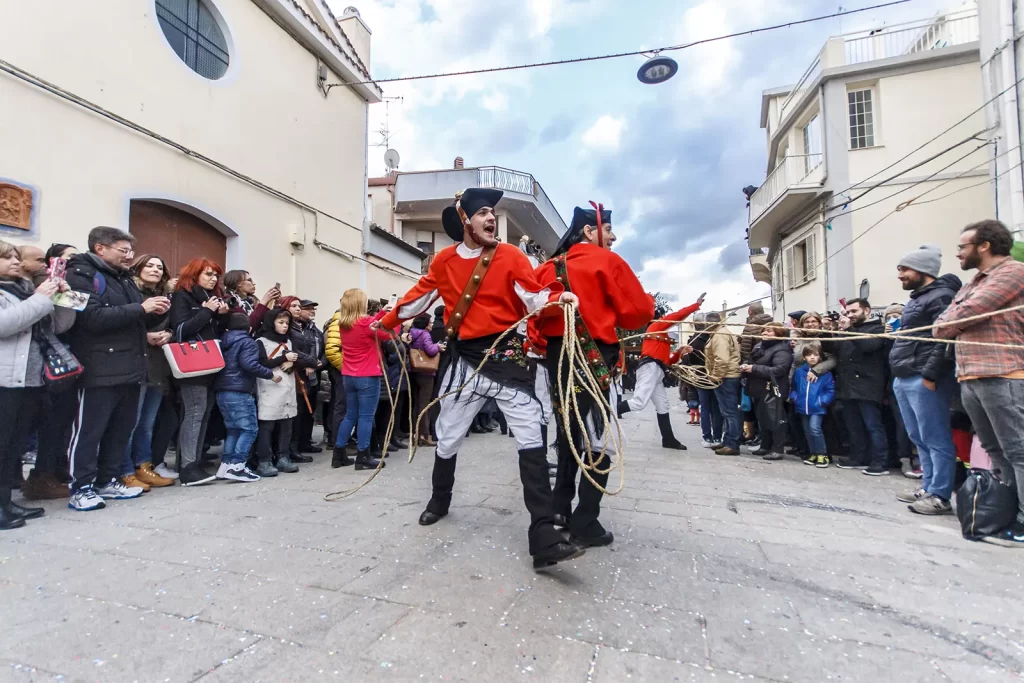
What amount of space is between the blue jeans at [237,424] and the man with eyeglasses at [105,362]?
0.75m

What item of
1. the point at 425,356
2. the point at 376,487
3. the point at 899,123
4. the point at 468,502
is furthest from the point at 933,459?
the point at 899,123

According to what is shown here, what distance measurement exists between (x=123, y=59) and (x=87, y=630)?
22.8 feet

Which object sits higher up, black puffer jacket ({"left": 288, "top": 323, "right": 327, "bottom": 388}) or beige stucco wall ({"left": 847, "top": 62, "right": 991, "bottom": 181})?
beige stucco wall ({"left": 847, "top": 62, "right": 991, "bottom": 181})

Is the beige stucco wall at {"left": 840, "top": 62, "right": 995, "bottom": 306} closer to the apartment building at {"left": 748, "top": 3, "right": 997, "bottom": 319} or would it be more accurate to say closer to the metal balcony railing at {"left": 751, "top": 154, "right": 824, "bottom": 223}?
the apartment building at {"left": 748, "top": 3, "right": 997, "bottom": 319}

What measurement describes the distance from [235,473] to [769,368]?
5.72m

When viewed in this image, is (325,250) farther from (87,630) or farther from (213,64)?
(87,630)

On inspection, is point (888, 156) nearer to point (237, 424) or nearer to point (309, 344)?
point (309, 344)

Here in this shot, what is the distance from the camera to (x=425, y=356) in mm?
6676

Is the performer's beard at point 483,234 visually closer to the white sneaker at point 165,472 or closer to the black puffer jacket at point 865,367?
the white sneaker at point 165,472

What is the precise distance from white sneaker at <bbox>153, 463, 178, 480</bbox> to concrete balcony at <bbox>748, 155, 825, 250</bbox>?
1595cm

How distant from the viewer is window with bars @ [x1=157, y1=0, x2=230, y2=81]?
7.12 metres

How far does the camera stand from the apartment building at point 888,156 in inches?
537

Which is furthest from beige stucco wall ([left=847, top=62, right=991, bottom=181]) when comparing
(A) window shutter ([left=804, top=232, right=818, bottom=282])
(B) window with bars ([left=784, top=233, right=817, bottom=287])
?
(B) window with bars ([left=784, top=233, right=817, bottom=287])

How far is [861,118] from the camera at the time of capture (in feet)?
48.3
